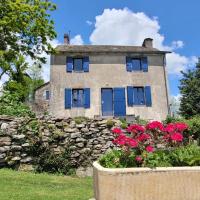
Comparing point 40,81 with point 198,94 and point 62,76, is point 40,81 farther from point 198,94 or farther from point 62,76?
point 198,94

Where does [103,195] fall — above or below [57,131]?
below

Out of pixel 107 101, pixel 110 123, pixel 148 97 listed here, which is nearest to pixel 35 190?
pixel 110 123

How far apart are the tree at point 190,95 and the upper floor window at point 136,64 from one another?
4.57 m

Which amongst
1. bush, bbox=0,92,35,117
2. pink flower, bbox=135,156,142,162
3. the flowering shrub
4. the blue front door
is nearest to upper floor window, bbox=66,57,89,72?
the blue front door

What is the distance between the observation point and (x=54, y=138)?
40.8 ft

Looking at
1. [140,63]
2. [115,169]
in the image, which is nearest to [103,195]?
[115,169]

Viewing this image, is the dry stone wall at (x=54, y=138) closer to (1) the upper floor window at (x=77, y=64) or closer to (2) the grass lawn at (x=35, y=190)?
(2) the grass lawn at (x=35, y=190)

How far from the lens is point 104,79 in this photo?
2306cm

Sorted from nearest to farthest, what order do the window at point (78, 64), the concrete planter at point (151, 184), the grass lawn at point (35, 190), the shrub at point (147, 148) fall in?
1. the concrete planter at point (151, 184)
2. the shrub at point (147, 148)
3. the grass lawn at point (35, 190)
4. the window at point (78, 64)

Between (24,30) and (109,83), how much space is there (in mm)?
8185

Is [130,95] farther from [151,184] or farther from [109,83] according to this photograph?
[151,184]

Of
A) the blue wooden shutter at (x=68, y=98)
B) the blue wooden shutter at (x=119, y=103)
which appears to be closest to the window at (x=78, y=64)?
the blue wooden shutter at (x=68, y=98)

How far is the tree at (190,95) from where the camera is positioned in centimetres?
2438

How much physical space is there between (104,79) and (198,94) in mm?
8482
